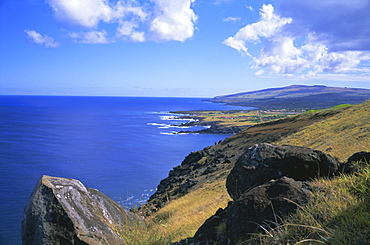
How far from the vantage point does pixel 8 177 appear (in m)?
37.3

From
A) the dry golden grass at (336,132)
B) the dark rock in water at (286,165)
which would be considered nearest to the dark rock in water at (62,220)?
the dark rock in water at (286,165)

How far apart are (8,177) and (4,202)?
9.89 m

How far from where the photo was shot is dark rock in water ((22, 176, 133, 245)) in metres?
6.12

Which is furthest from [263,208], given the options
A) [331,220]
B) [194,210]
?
[194,210]

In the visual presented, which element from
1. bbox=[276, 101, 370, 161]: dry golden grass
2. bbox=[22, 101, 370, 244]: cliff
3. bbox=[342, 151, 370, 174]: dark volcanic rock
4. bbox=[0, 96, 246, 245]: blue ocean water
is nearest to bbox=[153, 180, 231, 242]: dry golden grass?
bbox=[22, 101, 370, 244]: cliff

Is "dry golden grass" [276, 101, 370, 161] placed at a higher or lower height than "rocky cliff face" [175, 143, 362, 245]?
lower

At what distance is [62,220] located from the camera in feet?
20.4

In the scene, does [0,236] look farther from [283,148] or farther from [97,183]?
[283,148]

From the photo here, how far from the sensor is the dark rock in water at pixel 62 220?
6.12 meters

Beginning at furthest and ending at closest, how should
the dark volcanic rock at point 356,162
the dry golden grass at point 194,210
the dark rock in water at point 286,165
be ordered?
the dry golden grass at point 194,210 < the dark rock in water at point 286,165 < the dark volcanic rock at point 356,162

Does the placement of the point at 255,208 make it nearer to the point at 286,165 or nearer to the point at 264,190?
the point at 264,190

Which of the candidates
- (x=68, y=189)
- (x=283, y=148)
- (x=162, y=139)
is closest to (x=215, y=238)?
(x=283, y=148)

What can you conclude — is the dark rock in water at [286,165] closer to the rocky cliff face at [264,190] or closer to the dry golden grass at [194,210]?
the rocky cliff face at [264,190]

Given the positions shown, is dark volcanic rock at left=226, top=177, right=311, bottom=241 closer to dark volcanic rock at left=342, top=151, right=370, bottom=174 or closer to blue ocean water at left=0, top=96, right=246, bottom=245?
dark volcanic rock at left=342, top=151, right=370, bottom=174
